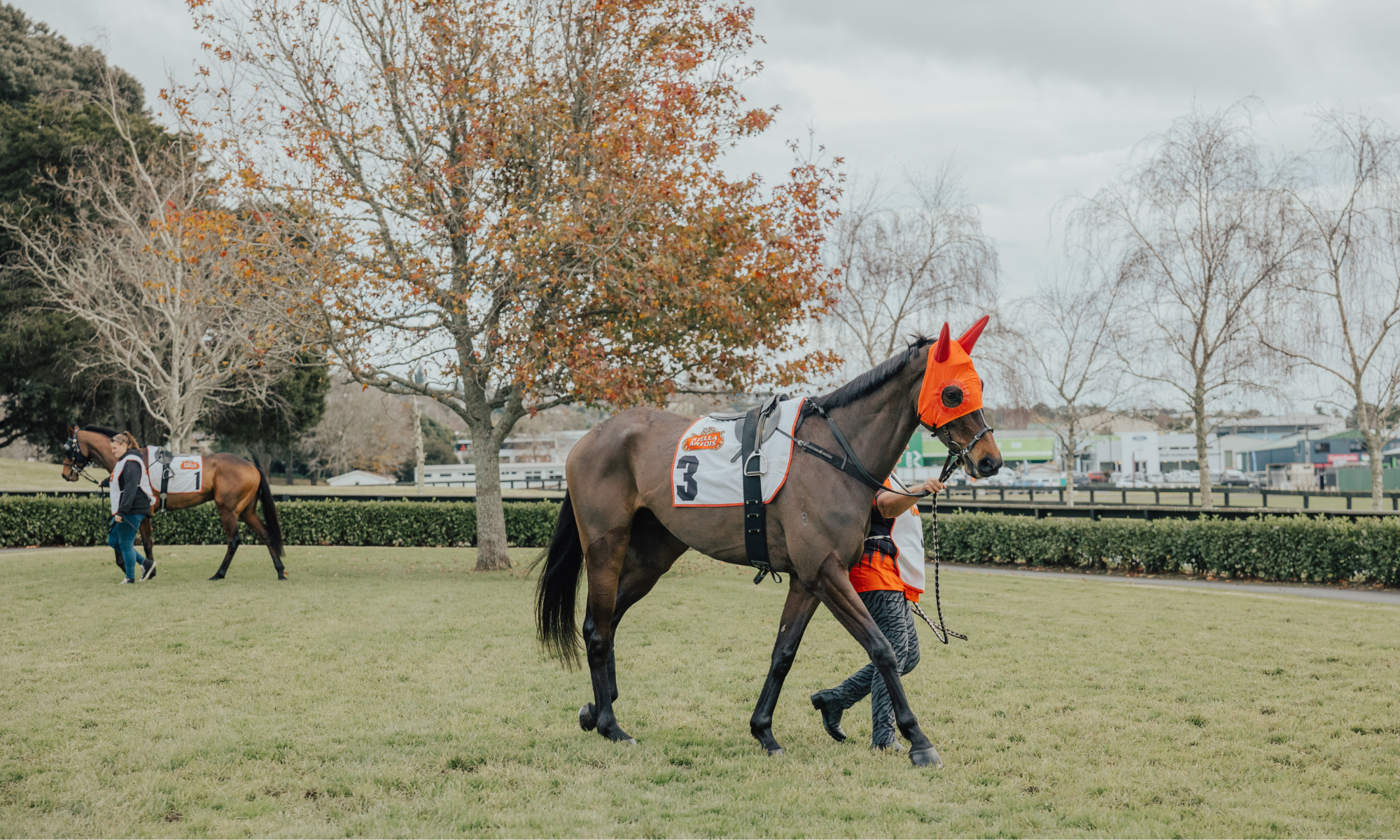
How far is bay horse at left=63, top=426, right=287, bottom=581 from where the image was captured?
1205cm

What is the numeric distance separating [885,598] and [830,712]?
71 cm

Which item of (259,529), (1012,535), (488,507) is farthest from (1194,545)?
(259,529)

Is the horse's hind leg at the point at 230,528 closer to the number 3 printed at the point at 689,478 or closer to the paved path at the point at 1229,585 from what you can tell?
the number 3 printed at the point at 689,478

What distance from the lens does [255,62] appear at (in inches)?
496

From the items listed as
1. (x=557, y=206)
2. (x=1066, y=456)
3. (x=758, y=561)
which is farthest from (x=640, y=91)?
(x=1066, y=456)

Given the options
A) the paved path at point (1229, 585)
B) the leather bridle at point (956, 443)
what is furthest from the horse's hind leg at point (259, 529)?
the leather bridle at point (956, 443)

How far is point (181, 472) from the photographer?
1196 centimetres

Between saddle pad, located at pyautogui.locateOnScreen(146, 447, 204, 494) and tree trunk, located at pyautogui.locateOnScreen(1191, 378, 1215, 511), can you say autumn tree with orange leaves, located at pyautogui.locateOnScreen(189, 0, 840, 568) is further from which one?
tree trunk, located at pyautogui.locateOnScreen(1191, 378, 1215, 511)

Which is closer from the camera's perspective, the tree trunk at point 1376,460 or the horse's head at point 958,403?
the horse's head at point 958,403

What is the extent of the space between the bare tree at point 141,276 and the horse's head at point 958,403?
15.9 metres

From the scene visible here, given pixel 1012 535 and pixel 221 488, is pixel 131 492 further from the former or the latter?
pixel 1012 535

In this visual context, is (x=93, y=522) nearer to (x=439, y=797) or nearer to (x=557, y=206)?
(x=557, y=206)

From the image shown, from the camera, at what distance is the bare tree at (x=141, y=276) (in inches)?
781

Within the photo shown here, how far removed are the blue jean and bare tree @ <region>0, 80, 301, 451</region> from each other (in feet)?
19.7
